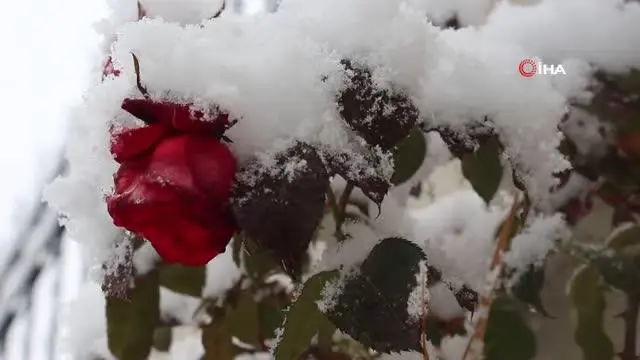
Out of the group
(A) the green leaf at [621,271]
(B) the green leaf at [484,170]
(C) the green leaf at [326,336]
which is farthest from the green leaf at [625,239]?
(C) the green leaf at [326,336]

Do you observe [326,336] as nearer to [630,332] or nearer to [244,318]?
[244,318]

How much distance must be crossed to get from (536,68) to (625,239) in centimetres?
14

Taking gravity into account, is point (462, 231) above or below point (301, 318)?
below

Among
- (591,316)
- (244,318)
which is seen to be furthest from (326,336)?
(591,316)

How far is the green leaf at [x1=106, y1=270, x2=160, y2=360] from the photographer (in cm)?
45

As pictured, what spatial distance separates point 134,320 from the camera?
45 centimetres

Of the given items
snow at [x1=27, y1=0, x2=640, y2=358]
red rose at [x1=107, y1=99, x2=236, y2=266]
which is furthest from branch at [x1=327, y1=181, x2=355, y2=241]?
red rose at [x1=107, y1=99, x2=236, y2=266]

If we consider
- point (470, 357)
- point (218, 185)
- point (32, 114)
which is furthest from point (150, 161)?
point (32, 114)

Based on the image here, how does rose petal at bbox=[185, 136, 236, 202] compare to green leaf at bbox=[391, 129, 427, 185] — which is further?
green leaf at bbox=[391, 129, 427, 185]

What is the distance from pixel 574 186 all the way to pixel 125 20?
0.39 metres

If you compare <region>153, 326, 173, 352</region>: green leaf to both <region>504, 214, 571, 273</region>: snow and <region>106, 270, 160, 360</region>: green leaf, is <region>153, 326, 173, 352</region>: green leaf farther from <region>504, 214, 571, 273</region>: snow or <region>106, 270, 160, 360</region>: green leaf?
<region>504, 214, 571, 273</region>: snow

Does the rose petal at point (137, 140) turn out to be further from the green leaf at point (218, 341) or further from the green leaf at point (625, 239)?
the green leaf at point (625, 239)

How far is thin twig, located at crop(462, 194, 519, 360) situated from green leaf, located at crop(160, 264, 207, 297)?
0.63 feet

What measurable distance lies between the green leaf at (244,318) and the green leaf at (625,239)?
264 millimetres
